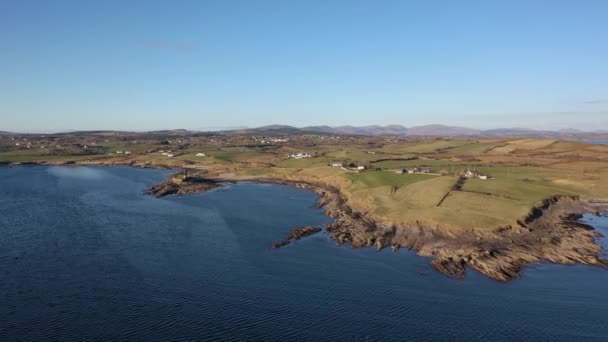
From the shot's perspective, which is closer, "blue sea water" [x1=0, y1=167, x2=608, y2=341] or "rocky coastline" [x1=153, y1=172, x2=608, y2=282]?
"blue sea water" [x1=0, y1=167, x2=608, y2=341]

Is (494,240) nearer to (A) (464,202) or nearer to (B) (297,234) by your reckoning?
(A) (464,202)

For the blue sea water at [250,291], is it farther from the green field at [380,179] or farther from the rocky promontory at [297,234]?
the green field at [380,179]

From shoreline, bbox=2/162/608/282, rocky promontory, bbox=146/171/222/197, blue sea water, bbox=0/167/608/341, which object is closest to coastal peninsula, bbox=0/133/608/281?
shoreline, bbox=2/162/608/282

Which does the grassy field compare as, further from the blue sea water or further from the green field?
the blue sea water

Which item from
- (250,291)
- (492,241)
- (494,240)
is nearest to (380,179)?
(494,240)

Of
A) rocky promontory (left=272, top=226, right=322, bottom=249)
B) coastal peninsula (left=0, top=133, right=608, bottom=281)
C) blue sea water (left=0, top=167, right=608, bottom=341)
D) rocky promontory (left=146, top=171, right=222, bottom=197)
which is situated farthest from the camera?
rocky promontory (left=146, top=171, right=222, bottom=197)

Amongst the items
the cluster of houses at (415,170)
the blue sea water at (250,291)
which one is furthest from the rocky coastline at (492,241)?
the cluster of houses at (415,170)

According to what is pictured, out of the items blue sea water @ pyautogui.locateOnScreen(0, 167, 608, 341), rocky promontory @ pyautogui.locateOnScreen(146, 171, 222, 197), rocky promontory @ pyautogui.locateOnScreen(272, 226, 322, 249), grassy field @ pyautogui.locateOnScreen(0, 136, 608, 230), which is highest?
grassy field @ pyautogui.locateOnScreen(0, 136, 608, 230)
